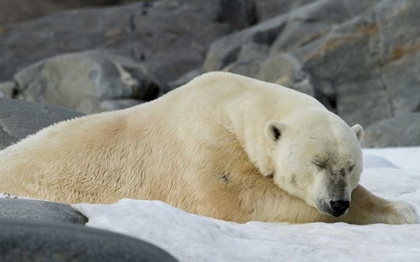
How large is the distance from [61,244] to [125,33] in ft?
54.5

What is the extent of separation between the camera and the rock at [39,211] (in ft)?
9.02

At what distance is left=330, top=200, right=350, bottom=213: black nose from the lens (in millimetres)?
3708

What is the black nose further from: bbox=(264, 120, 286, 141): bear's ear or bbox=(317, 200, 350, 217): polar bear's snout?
bbox=(264, 120, 286, 141): bear's ear

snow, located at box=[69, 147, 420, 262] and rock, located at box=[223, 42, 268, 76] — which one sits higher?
snow, located at box=[69, 147, 420, 262]

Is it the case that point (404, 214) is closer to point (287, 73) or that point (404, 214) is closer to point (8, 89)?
point (287, 73)

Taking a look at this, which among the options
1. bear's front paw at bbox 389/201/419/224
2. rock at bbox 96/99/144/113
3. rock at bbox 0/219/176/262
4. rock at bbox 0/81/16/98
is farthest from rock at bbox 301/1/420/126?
rock at bbox 0/219/176/262

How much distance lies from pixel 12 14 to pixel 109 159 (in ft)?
50.4

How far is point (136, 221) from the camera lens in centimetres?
281

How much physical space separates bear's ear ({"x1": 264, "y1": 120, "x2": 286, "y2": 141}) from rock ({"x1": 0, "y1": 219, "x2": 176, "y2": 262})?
67.6 inches

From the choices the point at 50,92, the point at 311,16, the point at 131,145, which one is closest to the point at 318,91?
the point at 311,16

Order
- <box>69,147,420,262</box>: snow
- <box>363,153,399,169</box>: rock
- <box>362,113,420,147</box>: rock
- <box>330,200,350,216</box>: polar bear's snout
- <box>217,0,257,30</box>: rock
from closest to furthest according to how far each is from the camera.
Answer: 1. <box>69,147,420,262</box>: snow
2. <box>330,200,350,216</box>: polar bear's snout
3. <box>363,153,399,169</box>: rock
4. <box>362,113,420,147</box>: rock
5. <box>217,0,257,30</box>: rock

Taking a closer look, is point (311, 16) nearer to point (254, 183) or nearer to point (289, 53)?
point (289, 53)

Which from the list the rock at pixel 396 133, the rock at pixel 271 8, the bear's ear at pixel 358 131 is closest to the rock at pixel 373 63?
the rock at pixel 396 133

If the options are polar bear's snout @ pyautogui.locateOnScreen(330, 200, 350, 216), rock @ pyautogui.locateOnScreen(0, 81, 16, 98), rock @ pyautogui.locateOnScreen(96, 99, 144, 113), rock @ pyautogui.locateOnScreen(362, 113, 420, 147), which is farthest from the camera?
rock @ pyautogui.locateOnScreen(0, 81, 16, 98)
